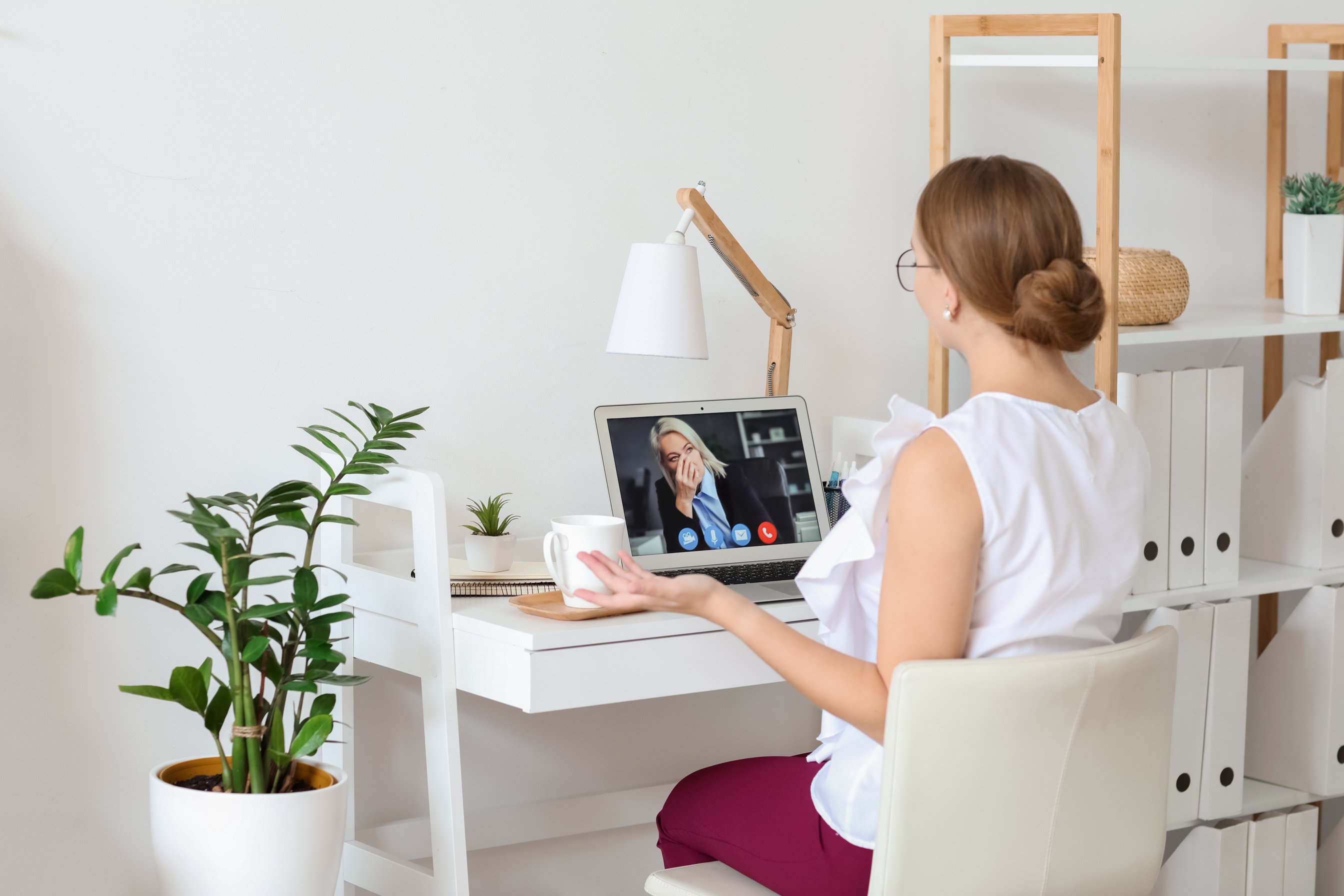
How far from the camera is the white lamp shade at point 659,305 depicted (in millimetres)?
1805

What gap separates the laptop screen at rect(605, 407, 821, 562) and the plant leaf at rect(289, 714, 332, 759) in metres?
0.47

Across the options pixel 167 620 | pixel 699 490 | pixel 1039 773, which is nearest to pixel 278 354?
pixel 167 620

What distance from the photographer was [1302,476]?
225cm

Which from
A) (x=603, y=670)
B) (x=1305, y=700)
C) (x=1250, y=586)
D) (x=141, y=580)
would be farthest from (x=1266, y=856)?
(x=141, y=580)

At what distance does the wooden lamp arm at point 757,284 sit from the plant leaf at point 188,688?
2.93 ft

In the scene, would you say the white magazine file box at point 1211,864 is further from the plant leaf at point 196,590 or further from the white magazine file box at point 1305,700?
the plant leaf at point 196,590

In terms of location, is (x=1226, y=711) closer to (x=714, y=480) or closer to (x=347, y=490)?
(x=714, y=480)

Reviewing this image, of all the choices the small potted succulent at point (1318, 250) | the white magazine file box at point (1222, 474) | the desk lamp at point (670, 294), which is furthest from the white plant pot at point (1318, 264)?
the desk lamp at point (670, 294)

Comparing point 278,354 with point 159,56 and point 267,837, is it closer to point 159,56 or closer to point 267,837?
point 159,56

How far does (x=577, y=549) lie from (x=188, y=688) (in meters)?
0.46

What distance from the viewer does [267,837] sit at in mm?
1431

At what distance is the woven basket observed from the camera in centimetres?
204

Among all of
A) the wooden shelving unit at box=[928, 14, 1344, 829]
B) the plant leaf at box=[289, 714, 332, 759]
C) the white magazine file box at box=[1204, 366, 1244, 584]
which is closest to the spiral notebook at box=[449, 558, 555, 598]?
the plant leaf at box=[289, 714, 332, 759]

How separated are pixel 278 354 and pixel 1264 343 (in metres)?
1.85
